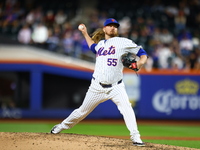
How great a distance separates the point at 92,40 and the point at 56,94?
311 inches

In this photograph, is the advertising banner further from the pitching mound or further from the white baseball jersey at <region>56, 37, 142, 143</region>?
the white baseball jersey at <region>56, 37, 142, 143</region>

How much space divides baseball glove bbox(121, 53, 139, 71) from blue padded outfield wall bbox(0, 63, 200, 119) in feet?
22.9

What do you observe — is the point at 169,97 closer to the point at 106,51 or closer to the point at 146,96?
the point at 146,96

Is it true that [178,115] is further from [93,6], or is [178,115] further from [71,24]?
[93,6]

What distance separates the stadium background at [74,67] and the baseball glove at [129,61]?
6.99m

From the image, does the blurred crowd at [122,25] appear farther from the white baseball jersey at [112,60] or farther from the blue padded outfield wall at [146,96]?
the white baseball jersey at [112,60]

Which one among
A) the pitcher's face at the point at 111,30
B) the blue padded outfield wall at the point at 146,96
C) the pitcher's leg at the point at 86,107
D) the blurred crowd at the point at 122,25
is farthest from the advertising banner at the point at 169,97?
the pitcher's face at the point at 111,30

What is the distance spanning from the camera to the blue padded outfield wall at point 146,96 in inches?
487

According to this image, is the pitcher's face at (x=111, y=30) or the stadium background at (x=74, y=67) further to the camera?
the stadium background at (x=74, y=67)

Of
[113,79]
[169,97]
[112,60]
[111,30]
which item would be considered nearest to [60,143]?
[113,79]

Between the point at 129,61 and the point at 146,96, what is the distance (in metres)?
7.38

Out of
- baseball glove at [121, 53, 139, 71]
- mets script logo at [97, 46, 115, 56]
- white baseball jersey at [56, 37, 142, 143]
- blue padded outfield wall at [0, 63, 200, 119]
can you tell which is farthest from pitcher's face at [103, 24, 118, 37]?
blue padded outfield wall at [0, 63, 200, 119]

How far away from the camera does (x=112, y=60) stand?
5410 mm

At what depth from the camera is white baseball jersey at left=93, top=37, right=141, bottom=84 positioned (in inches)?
213
